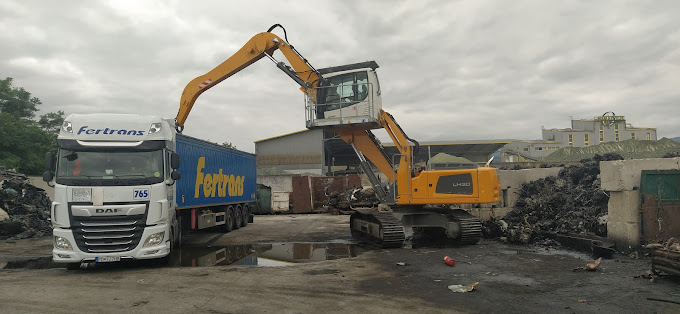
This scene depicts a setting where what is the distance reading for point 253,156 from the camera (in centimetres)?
2088

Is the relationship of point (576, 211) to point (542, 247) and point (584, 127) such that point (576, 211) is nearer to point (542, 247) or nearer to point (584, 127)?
point (542, 247)

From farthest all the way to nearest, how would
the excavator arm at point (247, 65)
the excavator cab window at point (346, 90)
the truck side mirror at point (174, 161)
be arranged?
1. the excavator arm at point (247, 65)
2. the excavator cab window at point (346, 90)
3. the truck side mirror at point (174, 161)

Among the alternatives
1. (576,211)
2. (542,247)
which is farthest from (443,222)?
(576,211)

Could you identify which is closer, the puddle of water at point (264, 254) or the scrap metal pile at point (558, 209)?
the puddle of water at point (264, 254)

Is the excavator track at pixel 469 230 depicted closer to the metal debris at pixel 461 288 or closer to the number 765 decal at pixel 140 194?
the metal debris at pixel 461 288

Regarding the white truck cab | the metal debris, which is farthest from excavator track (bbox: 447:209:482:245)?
the white truck cab

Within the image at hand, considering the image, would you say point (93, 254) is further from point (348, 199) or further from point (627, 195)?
point (348, 199)

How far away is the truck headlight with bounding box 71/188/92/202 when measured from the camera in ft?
29.0

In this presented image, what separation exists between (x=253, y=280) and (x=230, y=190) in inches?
365

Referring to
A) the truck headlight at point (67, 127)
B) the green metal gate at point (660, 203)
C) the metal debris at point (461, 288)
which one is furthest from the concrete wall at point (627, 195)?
the truck headlight at point (67, 127)

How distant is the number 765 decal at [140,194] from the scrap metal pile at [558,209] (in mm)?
10031

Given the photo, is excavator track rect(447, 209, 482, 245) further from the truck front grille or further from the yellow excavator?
the truck front grille

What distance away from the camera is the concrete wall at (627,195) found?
381 inches

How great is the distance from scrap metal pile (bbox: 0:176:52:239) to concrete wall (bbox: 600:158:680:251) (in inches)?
752
